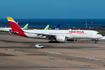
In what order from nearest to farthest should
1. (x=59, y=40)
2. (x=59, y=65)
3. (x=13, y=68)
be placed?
1. (x=13, y=68)
2. (x=59, y=65)
3. (x=59, y=40)

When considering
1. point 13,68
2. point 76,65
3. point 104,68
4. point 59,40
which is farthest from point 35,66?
point 59,40

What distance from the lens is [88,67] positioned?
29.5m

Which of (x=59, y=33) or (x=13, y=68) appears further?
(x=59, y=33)

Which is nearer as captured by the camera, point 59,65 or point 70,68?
point 70,68

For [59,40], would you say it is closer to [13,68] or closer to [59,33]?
[59,33]

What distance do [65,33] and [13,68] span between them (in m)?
39.2

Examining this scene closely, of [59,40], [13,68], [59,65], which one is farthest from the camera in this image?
[59,40]

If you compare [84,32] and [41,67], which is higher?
[84,32]

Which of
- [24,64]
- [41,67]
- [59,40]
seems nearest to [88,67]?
[41,67]

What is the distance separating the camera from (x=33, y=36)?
219ft

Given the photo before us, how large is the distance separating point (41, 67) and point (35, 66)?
3.17 ft

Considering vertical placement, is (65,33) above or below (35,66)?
above

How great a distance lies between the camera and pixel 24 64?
30906 mm

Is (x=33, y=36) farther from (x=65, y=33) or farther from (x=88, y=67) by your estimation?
(x=88, y=67)
